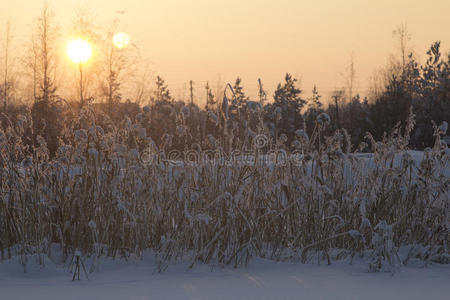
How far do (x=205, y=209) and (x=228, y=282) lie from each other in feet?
1.75

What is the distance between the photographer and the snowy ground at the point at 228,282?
2559 millimetres

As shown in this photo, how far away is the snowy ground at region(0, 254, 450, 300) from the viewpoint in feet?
8.39

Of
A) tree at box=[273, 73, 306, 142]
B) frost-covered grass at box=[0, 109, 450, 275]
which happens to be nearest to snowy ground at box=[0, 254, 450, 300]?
frost-covered grass at box=[0, 109, 450, 275]

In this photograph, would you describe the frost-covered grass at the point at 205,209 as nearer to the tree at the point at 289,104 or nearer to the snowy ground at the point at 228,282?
the snowy ground at the point at 228,282

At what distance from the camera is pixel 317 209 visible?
11.1ft

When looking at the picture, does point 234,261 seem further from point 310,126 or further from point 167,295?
point 310,126

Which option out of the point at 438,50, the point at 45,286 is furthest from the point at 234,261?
the point at 438,50

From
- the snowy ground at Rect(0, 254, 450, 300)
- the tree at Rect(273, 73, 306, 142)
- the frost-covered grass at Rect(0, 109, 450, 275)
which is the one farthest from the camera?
the tree at Rect(273, 73, 306, 142)

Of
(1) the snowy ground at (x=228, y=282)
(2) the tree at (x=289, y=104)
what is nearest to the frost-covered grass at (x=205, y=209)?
(1) the snowy ground at (x=228, y=282)

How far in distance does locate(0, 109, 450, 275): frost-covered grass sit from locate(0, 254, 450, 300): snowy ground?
0.10 meters

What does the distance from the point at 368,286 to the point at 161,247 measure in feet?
4.22

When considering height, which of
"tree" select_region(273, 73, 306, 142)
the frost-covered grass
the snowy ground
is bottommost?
the snowy ground

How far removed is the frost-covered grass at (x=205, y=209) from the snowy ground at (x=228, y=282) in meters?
0.10

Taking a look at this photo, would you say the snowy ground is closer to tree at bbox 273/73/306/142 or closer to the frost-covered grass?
the frost-covered grass
